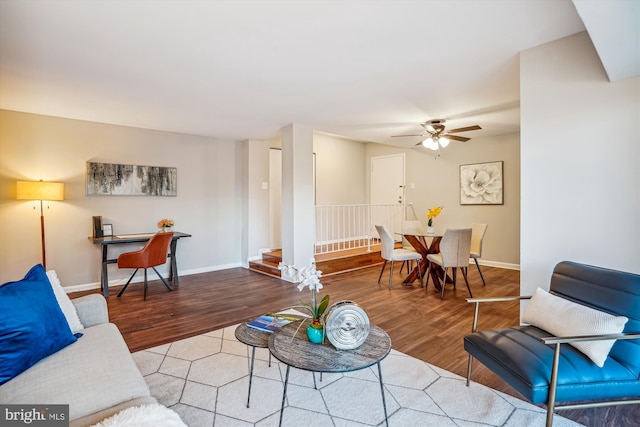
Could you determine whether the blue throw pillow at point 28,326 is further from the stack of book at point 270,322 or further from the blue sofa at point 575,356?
the blue sofa at point 575,356

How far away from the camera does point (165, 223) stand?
491 cm

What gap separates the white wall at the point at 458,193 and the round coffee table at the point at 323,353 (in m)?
4.84

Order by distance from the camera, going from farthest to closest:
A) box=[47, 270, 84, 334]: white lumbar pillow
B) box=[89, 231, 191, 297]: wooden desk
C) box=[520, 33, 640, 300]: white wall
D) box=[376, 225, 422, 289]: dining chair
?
box=[376, 225, 422, 289]: dining chair, box=[89, 231, 191, 297]: wooden desk, box=[520, 33, 640, 300]: white wall, box=[47, 270, 84, 334]: white lumbar pillow

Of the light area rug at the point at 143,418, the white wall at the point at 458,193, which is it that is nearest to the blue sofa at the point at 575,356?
the light area rug at the point at 143,418

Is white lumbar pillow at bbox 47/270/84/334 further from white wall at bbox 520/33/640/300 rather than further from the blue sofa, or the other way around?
white wall at bbox 520/33/640/300

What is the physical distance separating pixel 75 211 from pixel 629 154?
236 inches

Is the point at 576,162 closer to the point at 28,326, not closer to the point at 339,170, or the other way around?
the point at 28,326

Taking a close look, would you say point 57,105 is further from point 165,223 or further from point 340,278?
point 340,278

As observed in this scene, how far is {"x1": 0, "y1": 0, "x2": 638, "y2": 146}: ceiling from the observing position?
6.57 ft

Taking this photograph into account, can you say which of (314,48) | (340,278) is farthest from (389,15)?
(340,278)

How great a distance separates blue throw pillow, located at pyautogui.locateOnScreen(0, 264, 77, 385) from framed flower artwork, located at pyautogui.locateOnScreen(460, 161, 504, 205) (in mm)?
6290

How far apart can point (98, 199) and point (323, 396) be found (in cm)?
443

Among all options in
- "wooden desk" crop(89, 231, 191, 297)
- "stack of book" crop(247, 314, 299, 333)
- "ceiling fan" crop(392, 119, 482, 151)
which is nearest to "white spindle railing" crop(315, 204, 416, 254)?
"ceiling fan" crop(392, 119, 482, 151)

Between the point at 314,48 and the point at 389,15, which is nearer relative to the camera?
the point at 389,15
